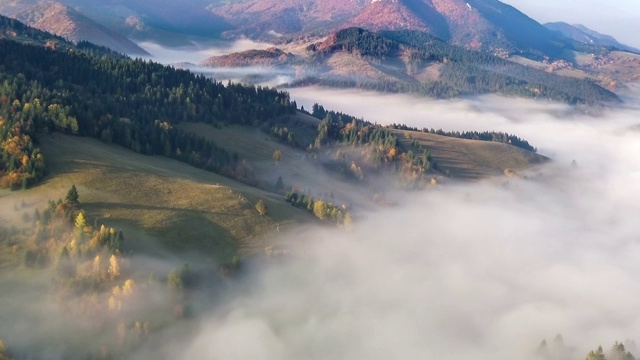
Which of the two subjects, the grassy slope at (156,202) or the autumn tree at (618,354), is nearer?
the autumn tree at (618,354)

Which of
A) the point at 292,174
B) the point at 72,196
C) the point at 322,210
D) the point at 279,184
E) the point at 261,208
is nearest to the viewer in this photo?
the point at 72,196

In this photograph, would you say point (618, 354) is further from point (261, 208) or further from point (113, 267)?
point (113, 267)

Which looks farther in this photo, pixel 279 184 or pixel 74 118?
pixel 279 184

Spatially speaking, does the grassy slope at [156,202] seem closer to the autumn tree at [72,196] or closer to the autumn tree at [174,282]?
the autumn tree at [72,196]

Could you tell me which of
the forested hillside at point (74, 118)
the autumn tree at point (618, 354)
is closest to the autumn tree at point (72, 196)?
the forested hillside at point (74, 118)

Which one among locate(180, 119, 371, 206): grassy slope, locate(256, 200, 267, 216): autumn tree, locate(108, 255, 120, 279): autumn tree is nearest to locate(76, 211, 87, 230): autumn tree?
locate(108, 255, 120, 279): autumn tree

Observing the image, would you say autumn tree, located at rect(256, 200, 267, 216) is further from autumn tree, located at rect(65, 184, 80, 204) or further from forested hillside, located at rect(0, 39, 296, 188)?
forested hillside, located at rect(0, 39, 296, 188)

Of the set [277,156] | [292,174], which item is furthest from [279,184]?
[277,156]

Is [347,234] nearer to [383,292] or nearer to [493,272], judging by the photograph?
[383,292]
